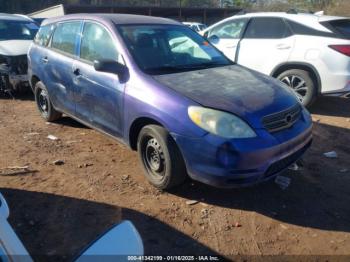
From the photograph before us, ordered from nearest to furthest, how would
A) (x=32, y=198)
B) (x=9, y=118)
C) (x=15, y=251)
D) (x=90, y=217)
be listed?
1. (x=15, y=251)
2. (x=90, y=217)
3. (x=32, y=198)
4. (x=9, y=118)

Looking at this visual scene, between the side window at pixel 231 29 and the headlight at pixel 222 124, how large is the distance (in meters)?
4.86

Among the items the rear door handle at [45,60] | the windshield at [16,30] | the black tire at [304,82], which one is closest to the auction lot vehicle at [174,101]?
the rear door handle at [45,60]

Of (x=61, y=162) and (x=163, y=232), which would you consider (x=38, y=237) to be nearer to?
(x=163, y=232)

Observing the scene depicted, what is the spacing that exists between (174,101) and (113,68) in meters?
0.87

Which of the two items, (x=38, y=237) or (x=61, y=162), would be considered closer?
(x=38, y=237)

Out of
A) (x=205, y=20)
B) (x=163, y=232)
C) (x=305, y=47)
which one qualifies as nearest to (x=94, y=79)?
(x=163, y=232)

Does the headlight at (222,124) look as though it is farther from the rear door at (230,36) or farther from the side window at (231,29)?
the side window at (231,29)

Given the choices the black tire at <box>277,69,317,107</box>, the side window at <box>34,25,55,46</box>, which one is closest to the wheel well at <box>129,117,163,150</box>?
the side window at <box>34,25,55,46</box>

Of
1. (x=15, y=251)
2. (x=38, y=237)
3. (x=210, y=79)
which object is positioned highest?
(x=210, y=79)

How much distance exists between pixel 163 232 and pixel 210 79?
5.59 ft

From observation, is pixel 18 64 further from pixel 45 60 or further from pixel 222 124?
pixel 222 124

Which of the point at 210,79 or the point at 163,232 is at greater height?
the point at 210,79

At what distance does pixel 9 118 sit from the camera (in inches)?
260

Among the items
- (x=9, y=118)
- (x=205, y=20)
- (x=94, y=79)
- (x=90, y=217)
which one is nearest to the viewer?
(x=90, y=217)
